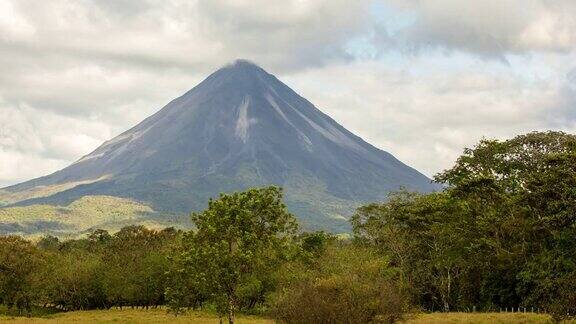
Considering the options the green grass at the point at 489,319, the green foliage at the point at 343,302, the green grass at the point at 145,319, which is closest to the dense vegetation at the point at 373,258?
the green foliage at the point at 343,302

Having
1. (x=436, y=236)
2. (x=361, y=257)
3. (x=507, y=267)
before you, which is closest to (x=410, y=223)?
(x=436, y=236)

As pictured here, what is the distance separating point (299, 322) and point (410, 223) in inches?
1667

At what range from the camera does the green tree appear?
40.9 meters

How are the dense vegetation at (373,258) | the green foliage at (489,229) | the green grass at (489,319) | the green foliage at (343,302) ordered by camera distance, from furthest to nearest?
the green grass at (489,319) < the green foliage at (489,229) < the dense vegetation at (373,258) < the green foliage at (343,302)

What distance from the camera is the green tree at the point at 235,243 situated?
1610 inches

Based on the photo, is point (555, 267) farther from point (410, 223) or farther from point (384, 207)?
point (384, 207)

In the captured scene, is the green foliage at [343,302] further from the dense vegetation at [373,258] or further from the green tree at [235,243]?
the green tree at [235,243]

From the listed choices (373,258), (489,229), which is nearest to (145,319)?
(373,258)

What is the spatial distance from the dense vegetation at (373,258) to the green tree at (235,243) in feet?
0.30

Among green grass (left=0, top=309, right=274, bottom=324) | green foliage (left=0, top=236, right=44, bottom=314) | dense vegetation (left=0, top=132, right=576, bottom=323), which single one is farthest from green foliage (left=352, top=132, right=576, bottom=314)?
green foliage (left=0, top=236, right=44, bottom=314)

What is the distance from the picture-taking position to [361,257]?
48062mm

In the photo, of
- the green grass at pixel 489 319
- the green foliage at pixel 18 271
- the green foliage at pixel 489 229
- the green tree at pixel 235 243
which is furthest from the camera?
the green foliage at pixel 18 271

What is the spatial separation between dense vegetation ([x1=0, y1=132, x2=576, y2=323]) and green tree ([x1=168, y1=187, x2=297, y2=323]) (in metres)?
0.09

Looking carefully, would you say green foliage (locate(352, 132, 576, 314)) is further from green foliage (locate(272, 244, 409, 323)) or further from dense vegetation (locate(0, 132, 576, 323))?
green foliage (locate(272, 244, 409, 323))
